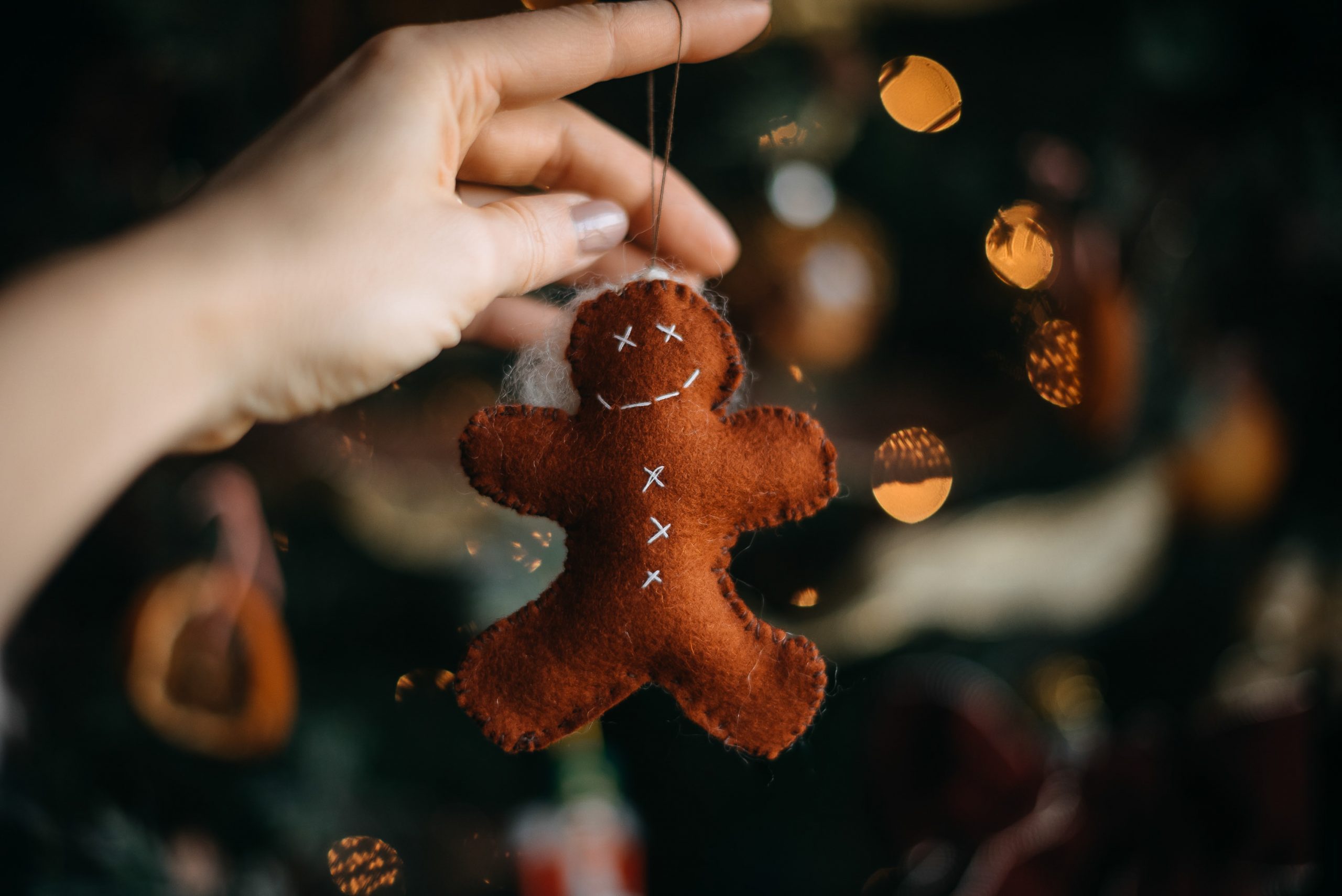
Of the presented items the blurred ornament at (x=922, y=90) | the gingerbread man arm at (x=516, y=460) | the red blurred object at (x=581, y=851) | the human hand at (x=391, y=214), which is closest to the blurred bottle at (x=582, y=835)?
the red blurred object at (x=581, y=851)

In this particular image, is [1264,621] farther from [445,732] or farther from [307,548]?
[307,548]

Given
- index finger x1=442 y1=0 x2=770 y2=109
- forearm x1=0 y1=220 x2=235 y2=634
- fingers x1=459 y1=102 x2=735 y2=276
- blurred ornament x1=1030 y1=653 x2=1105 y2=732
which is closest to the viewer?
forearm x1=0 y1=220 x2=235 y2=634

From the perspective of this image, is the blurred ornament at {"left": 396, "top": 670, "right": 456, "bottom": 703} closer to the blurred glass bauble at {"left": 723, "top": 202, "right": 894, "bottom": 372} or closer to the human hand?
the human hand

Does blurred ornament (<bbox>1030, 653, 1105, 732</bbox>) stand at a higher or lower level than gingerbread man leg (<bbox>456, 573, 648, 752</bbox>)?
lower

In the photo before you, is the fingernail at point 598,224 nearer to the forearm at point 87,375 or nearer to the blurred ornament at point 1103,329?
the forearm at point 87,375

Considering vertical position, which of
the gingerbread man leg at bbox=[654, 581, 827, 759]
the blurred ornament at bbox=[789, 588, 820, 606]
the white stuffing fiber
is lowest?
the blurred ornament at bbox=[789, 588, 820, 606]

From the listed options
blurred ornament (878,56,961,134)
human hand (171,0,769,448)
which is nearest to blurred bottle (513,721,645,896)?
human hand (171,0,769,448)

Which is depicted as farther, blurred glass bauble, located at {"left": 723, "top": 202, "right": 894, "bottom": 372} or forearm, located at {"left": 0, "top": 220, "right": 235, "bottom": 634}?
blurred glass bauble, located at {"left": 723, "top": 202, "right": 894, "bottom": 372}
